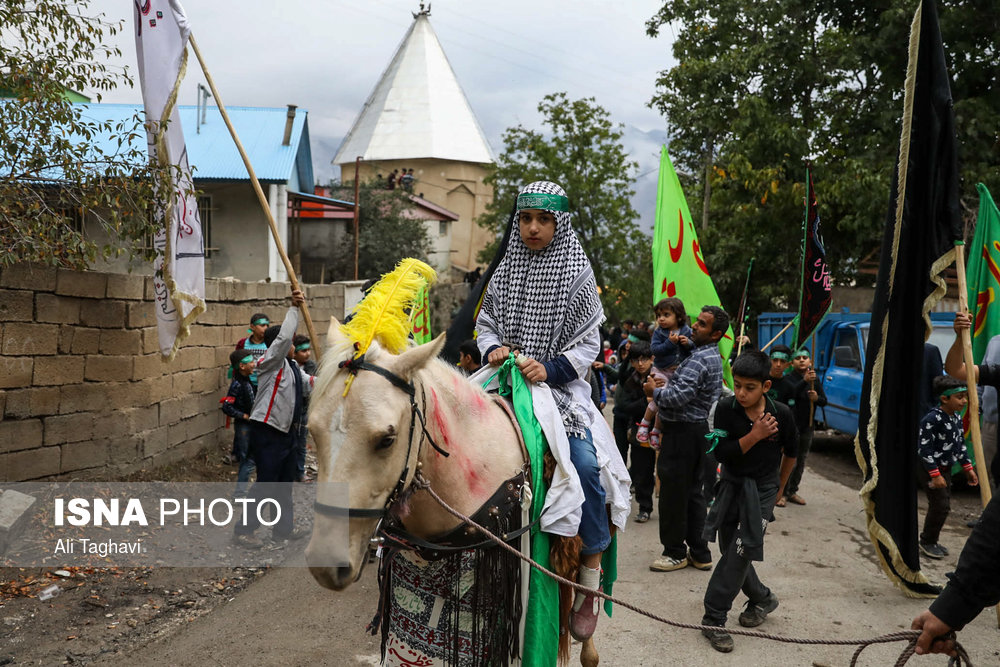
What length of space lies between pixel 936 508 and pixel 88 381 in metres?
7.46

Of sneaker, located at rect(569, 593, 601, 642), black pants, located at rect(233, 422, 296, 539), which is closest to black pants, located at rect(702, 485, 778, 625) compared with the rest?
sneaker, located at rect(569, 593, 601, 642)

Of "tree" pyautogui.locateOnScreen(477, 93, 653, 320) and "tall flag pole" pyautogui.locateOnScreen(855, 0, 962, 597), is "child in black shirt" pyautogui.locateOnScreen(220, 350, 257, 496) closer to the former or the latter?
"tall flag pole" pyautogui.locateOnScreen(855, 0, 962, 597)

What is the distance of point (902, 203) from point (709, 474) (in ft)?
10.6

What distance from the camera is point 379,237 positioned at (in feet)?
83.9

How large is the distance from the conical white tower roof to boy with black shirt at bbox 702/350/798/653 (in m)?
39.3

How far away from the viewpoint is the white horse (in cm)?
254

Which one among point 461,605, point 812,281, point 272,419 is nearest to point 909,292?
point 461,605

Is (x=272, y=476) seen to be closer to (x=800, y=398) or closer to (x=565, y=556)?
(x=565, y=556)

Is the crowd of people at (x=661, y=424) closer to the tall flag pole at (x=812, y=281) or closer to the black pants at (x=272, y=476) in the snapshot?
the black pants at (x=272, y=476)

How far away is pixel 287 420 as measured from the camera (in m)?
6.73

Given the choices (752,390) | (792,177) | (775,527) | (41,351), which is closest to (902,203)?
(752,390)

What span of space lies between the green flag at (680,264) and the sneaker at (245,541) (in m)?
4.47

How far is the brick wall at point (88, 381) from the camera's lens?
6520 mm

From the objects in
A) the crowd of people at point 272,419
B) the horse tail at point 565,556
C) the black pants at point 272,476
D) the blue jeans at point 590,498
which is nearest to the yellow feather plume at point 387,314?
the blue jeans at point 590,498
